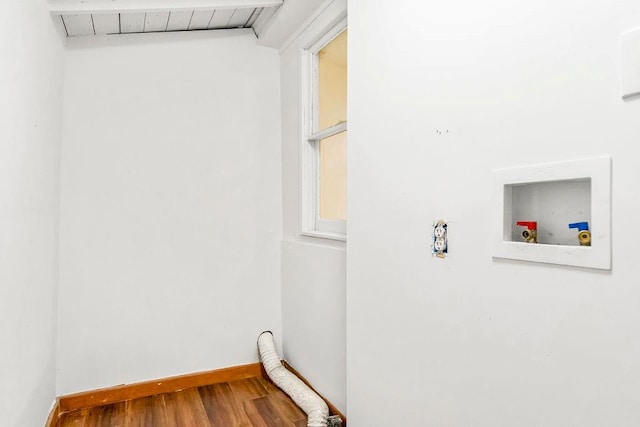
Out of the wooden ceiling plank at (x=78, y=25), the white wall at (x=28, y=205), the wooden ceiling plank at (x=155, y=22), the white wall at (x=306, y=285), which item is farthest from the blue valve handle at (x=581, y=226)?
the wooden ceiling plank at (x=78, y=25)

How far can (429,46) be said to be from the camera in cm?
132

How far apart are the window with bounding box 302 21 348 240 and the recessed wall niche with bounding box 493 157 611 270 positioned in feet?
3.91

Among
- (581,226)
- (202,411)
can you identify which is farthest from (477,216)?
(202,411)

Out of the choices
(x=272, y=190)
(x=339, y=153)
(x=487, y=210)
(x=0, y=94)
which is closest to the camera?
(x=487, y=210)

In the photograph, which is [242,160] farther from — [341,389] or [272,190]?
[341,389]

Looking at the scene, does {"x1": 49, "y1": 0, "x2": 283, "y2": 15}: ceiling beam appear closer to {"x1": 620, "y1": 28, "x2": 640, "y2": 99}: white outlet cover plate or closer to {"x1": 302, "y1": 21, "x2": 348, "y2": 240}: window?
{"x1": 302, "y1": 21, "x2": 348, "y2": 240}: window

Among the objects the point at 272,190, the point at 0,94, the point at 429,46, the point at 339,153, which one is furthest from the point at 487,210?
the point at 272,190

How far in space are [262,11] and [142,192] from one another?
1.27 metres

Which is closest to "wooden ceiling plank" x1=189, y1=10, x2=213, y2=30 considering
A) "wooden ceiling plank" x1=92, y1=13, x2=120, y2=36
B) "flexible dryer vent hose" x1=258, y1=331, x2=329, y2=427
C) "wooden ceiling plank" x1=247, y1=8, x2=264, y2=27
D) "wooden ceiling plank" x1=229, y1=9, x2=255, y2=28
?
"wooden ceiling plank" x1=229, y1=9, x2=255, y2=28

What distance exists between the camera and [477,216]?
3.81 feet

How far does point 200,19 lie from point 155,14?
267 millimetres

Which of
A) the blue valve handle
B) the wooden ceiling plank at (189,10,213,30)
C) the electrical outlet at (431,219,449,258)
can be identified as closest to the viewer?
the blue valve handle

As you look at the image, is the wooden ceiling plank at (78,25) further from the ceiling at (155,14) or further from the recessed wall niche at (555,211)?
the recessed wall niche at (555,211)

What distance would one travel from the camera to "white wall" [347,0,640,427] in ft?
2.79
